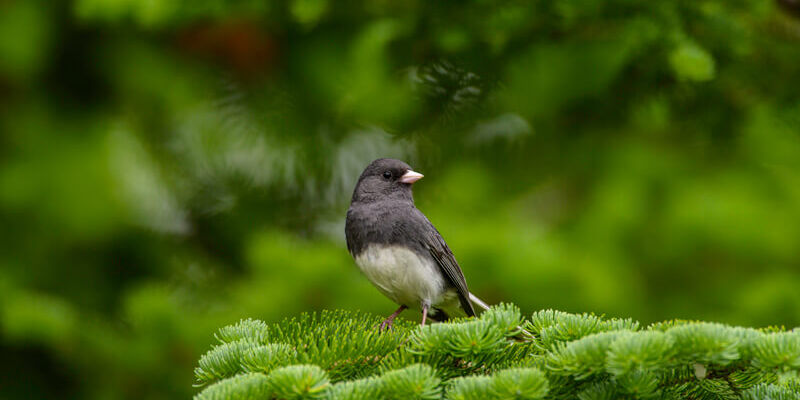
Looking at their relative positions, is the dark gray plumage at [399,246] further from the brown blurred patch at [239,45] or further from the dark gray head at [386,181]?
the brown blurred patch at [239,45]

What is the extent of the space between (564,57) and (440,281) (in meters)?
1.03

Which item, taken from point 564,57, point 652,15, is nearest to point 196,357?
point 564,57

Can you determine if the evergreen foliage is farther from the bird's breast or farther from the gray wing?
the gray wing

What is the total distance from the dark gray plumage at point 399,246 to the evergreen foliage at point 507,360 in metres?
0.58

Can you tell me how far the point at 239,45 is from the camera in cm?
328

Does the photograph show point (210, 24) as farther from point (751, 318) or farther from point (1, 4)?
point (751, 318)

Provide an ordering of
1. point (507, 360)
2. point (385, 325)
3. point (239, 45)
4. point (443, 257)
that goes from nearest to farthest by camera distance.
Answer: point (507, 360) → point (385, 325) → point (443, 257) → point (239, 45)

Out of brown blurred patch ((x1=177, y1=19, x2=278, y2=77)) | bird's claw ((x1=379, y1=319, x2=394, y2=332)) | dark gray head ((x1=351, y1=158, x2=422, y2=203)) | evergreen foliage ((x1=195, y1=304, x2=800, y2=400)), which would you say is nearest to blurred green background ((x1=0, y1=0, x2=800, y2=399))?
brown blurred patch ((x1=177, y1=19, x2=278, y2=77))

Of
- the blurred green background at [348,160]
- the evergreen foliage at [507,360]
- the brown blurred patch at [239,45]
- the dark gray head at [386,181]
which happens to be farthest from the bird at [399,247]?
the brown blurred patch at [239,45]

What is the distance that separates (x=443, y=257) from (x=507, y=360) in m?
0.84

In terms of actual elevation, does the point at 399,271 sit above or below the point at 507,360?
above

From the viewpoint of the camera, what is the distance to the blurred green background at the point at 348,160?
2.60m

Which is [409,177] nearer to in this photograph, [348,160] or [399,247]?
[399,247]

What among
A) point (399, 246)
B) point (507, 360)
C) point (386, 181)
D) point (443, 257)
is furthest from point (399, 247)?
point (507, 360)
